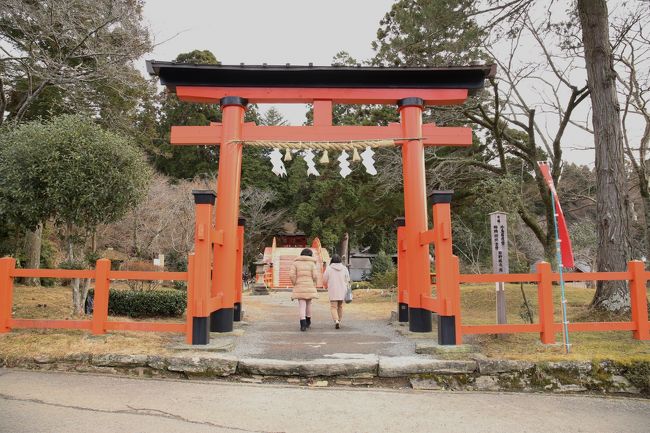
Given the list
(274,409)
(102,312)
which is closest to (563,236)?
(274,409)

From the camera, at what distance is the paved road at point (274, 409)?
12.8 ft

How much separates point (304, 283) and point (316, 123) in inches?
120

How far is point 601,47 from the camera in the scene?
8.59 metres

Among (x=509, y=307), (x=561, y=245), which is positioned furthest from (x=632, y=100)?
(x=561, y=245)

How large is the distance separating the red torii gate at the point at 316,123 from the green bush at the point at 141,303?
269 cm

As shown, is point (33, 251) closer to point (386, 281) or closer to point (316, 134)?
point (316, 134)

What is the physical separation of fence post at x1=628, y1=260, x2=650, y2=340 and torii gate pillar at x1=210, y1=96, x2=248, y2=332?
6046 millimetres

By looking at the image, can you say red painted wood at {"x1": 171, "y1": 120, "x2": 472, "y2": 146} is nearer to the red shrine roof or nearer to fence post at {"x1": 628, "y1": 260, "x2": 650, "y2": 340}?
the red shrine roof

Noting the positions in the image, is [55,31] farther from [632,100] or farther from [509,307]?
[632,100]

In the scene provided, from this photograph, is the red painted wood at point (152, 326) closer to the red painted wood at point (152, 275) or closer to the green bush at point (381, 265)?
the red painted wood at point (152, 275)

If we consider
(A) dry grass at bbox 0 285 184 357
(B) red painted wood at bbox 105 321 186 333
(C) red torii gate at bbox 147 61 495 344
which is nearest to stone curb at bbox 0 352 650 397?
(A) dry grass at bbox 0 285 184 357

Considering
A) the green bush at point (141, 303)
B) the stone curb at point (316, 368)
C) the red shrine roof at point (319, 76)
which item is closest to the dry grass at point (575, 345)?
the stone curb at point (316, 368)

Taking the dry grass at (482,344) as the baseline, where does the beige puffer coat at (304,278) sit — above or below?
above

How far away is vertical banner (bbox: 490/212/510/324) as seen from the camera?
7.09m
